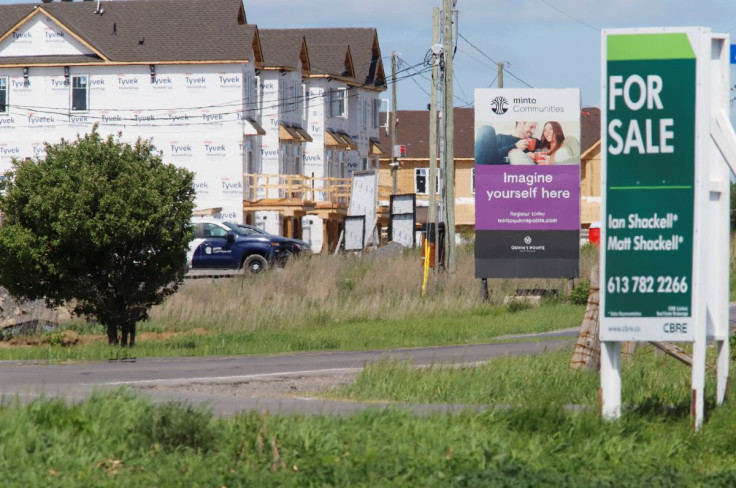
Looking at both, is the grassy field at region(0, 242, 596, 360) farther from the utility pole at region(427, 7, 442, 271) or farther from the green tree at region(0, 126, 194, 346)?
the utility pole at region(427, 7, 442, 271)

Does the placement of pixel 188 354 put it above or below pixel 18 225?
below

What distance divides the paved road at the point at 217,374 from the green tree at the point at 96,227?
111 inches

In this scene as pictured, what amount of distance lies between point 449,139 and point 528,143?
5.47 meters

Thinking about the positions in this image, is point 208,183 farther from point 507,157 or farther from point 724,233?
point 724,233

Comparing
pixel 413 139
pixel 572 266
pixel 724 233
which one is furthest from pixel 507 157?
pixel 413 139

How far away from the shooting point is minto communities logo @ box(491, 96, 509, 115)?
29656mm

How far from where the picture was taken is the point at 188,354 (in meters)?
20.1

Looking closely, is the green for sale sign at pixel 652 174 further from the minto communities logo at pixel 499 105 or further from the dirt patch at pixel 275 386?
the minto communities logo at pixel 499 105

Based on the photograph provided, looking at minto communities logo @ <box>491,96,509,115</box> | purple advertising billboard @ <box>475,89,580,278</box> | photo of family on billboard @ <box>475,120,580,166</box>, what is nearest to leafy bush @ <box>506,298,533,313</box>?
purple advertising billboard @ <box>475,89,580,278</box>

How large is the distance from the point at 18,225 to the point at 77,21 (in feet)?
136

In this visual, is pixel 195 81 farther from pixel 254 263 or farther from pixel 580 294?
pixel 580 294

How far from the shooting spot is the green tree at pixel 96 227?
67.4 ft

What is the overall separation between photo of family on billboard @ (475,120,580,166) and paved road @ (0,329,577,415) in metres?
7.92

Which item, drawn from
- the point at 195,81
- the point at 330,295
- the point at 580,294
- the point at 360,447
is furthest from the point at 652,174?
the point at 195,81
